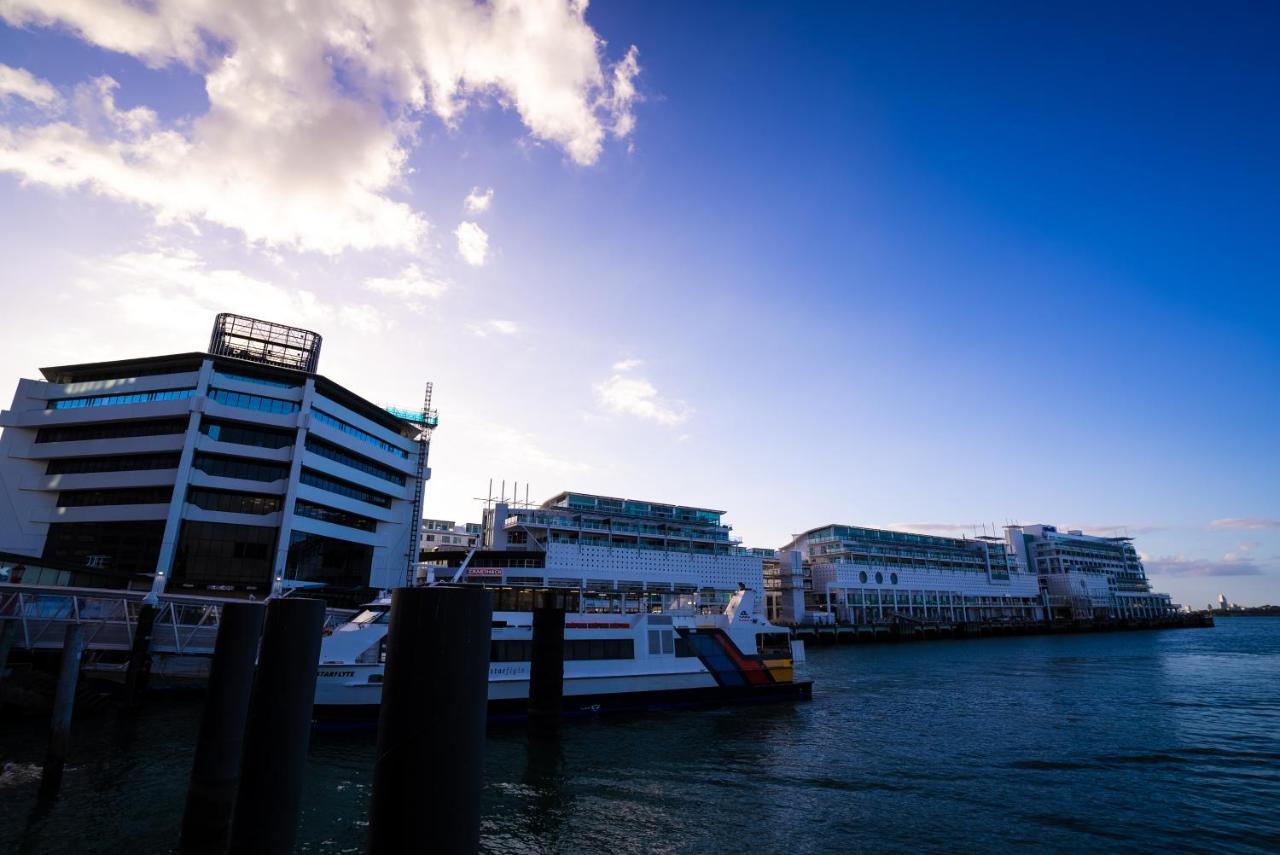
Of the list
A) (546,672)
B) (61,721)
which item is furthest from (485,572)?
(61,721)

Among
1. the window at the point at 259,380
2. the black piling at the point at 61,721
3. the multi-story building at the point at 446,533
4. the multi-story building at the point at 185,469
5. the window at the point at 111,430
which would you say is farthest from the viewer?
the multi-story building at the point at 446,533

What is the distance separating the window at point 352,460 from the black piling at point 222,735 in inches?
1517

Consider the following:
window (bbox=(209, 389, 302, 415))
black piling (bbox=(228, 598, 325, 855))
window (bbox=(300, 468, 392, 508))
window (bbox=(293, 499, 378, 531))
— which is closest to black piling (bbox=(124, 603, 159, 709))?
black piling (bbox=(228, 598, 325, 855))

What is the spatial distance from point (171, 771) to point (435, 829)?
16.6 m

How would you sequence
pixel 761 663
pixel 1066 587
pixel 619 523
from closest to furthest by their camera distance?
1. pixel 761 663
2. pixel 619 523
3. pixel 1066 587

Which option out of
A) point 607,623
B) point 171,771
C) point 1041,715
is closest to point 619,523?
point 607,623

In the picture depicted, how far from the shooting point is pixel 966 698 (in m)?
30.2

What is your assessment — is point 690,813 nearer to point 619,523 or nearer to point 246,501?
point 246,501

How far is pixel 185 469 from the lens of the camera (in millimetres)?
41594

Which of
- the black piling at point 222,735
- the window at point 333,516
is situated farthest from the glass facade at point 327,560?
the black piling at point 222,735

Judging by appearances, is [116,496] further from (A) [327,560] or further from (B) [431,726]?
(B) [431,726]

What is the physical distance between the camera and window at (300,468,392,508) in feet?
153

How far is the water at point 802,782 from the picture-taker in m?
12.5

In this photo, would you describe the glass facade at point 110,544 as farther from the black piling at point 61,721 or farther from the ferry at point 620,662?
the black piling at point 61,721
